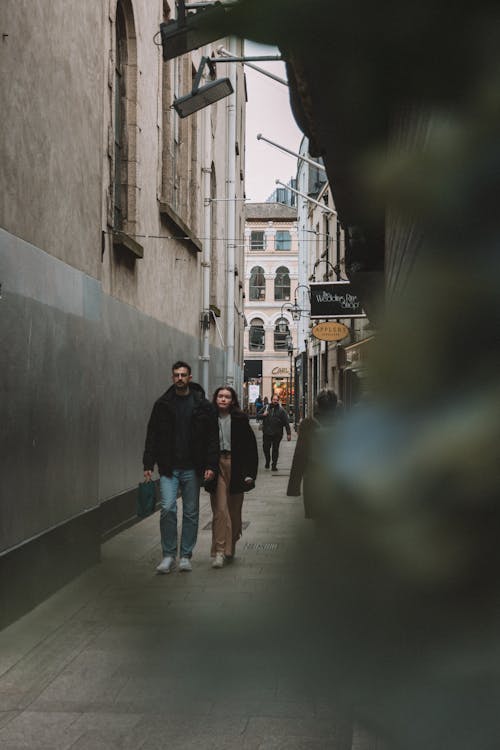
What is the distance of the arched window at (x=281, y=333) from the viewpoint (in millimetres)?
54250

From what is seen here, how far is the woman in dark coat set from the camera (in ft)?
25.5

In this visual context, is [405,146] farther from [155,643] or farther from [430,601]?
[155,643]

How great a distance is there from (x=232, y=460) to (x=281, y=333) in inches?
1853

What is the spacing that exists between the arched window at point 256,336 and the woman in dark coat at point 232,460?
49.3 meters

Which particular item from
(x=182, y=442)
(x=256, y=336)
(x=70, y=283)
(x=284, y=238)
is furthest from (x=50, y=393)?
(x=256, y=336)

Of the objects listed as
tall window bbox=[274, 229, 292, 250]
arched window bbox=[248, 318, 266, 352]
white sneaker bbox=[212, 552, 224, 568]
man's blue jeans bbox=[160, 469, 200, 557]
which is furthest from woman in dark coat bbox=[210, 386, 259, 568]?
arched window bbox=[248, 318, 266, 352]

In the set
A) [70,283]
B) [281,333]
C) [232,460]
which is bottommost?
[232,460]

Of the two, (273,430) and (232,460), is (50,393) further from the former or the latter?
(273,430)

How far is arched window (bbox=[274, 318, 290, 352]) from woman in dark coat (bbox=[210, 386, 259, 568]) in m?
45.1

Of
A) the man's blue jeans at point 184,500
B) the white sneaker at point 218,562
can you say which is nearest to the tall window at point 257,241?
the white sneaker at point 218,562

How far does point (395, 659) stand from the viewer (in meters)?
0.62

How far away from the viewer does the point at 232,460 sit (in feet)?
26.0

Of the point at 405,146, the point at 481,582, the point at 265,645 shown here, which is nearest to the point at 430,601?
the point at 481,582

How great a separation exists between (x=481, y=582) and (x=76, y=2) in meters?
4.44
